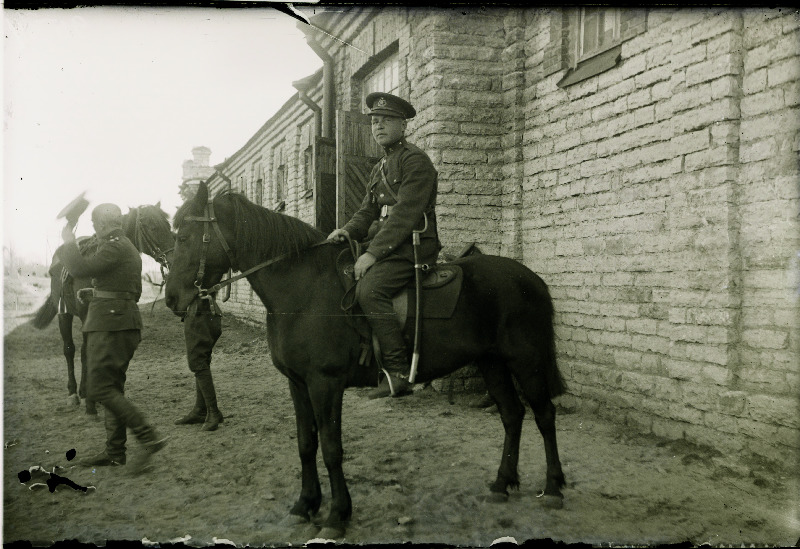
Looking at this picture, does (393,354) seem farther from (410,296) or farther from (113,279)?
(113,279)

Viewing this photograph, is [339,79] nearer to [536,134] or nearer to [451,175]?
[451,175]

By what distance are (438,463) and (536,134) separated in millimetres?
3885

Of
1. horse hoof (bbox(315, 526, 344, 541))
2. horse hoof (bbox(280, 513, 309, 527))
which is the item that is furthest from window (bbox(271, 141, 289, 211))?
horse hoof (bbox(315, 526, 344, 541))

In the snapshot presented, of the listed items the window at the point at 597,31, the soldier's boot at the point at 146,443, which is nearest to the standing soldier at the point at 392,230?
the soldier's boot at the point at 146,443

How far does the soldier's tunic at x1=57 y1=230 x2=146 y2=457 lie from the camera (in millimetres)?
3633

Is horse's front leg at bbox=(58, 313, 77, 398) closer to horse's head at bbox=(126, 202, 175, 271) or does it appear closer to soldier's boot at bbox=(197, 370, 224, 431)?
horse's head at bbox=(126, 202, 175, 271)

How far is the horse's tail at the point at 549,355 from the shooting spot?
3.89m

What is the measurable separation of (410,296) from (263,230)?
42.0 inches

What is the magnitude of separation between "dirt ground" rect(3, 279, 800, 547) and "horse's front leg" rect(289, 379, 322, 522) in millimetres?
114

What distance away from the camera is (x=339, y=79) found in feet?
23.5

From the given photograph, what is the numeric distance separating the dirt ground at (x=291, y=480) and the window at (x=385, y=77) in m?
3.79

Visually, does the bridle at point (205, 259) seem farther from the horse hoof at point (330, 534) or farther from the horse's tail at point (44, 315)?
the horse hoof at point (330, 534)

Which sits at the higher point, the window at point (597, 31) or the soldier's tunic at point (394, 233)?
the window at point (597, 31)

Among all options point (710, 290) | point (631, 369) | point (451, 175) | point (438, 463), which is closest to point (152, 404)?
point (438, 463)
